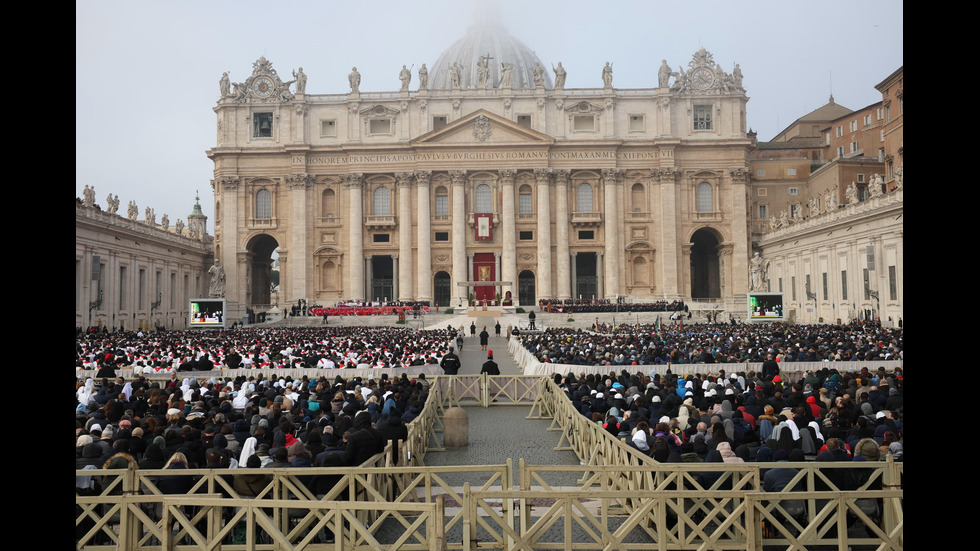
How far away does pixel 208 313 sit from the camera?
44.4 metres

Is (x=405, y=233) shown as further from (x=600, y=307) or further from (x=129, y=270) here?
(x=129, y=270)

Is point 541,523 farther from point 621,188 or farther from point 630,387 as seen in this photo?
point 621,188

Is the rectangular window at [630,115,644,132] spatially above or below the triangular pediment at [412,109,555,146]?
above

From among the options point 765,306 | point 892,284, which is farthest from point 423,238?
point 892,284

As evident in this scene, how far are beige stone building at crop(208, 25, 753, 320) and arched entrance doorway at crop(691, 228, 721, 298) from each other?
3166mm

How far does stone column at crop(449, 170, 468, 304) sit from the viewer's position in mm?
67688

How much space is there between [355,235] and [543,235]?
18.5 m

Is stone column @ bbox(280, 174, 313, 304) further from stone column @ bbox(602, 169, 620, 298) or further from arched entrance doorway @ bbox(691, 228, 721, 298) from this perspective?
arched entrance doorway @ bbox(691, 228, 721, 298)

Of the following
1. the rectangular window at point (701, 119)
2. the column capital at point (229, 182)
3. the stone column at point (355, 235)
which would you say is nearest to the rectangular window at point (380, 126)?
the stone column at point (355, 235)

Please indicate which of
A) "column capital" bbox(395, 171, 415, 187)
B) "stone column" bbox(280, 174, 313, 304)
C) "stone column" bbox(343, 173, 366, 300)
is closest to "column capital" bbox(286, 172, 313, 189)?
"stone column" bbox(280, 174, 313, 304)

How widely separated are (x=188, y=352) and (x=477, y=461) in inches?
663

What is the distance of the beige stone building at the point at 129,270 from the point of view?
43.5m

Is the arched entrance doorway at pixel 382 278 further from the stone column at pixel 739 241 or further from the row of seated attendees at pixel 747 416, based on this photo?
the row of seated attendees at pixel 747 416
